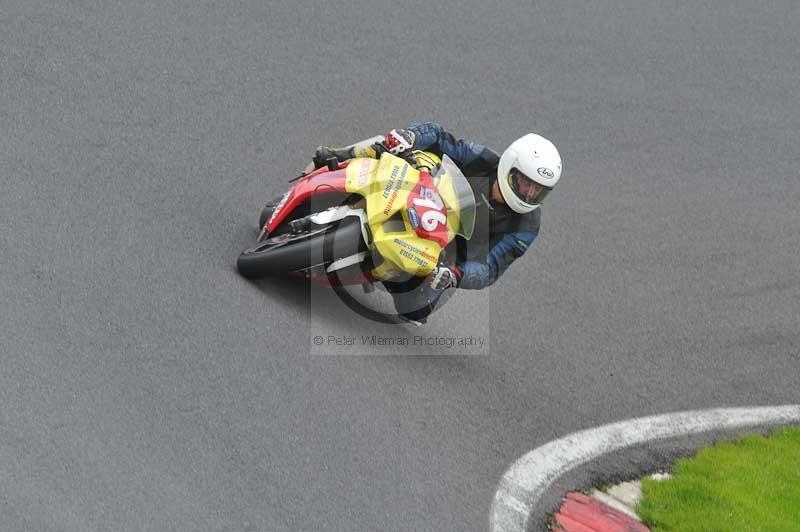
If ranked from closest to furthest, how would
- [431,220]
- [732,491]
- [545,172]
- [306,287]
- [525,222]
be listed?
[732,491] → [431,220] → [545,172] → [306,287] → [525,222]

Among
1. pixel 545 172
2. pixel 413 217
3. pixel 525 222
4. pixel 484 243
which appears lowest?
pixel 484 243

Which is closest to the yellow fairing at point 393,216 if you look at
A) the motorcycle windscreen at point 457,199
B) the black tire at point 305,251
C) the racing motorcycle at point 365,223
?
the racing motorcycle at point 365,223

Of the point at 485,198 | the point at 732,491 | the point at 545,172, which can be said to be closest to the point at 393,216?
the point at 485,198

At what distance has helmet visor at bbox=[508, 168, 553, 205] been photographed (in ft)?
23.5

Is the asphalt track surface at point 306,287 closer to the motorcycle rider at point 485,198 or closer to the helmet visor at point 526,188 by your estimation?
the motorcycle rider at point 485,198

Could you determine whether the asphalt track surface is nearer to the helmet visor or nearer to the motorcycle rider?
the motorcycle rider

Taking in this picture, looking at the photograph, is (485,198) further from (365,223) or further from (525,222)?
(365,223)

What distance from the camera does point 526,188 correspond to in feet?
23.6

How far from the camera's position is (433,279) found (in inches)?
277

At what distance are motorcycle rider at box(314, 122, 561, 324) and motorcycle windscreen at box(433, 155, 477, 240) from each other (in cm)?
23

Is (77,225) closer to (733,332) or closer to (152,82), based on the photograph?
(152,82)

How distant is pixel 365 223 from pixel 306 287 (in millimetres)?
779

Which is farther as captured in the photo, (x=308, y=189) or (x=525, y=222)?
(x=525, y=222)

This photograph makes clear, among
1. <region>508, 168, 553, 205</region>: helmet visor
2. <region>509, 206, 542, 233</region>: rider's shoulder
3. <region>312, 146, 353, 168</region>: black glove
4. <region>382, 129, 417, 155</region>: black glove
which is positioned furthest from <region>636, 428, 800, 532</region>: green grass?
<region>312, 146, 353, 168</region>: black glove
